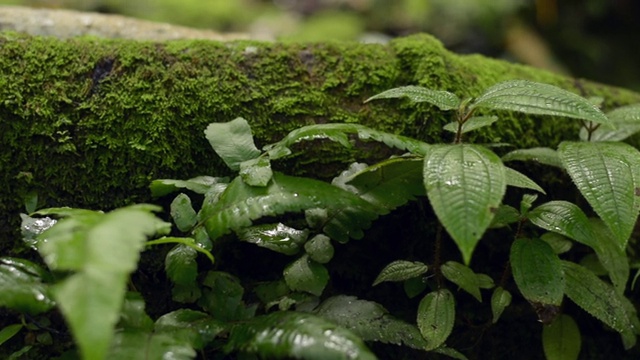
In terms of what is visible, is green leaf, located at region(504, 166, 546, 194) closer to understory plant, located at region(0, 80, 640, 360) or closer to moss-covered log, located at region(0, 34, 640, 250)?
understory plant, located at region(0, 80, 640, 360)

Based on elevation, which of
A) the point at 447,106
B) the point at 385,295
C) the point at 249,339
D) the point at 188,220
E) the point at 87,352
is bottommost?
the point at 385,295

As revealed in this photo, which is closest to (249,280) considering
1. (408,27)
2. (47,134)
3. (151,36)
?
(47,134)

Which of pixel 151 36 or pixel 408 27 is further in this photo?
pixel 408 27

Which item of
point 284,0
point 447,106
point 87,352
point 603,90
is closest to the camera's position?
point 87,352

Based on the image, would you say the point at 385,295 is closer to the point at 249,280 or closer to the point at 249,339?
the point at 249,280

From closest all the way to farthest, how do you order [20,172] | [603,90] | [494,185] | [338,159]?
[494,185] < [20,172] < [338,159] < [603,90]

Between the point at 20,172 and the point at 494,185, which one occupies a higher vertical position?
the point at 494,185

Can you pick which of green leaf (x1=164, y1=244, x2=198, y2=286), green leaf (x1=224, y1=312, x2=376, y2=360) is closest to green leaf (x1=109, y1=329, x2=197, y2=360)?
green leaf (x1=224, y1=312, x2=376, y2=360)

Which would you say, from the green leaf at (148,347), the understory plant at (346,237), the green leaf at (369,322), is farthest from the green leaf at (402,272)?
the green leaf at (148,347)
